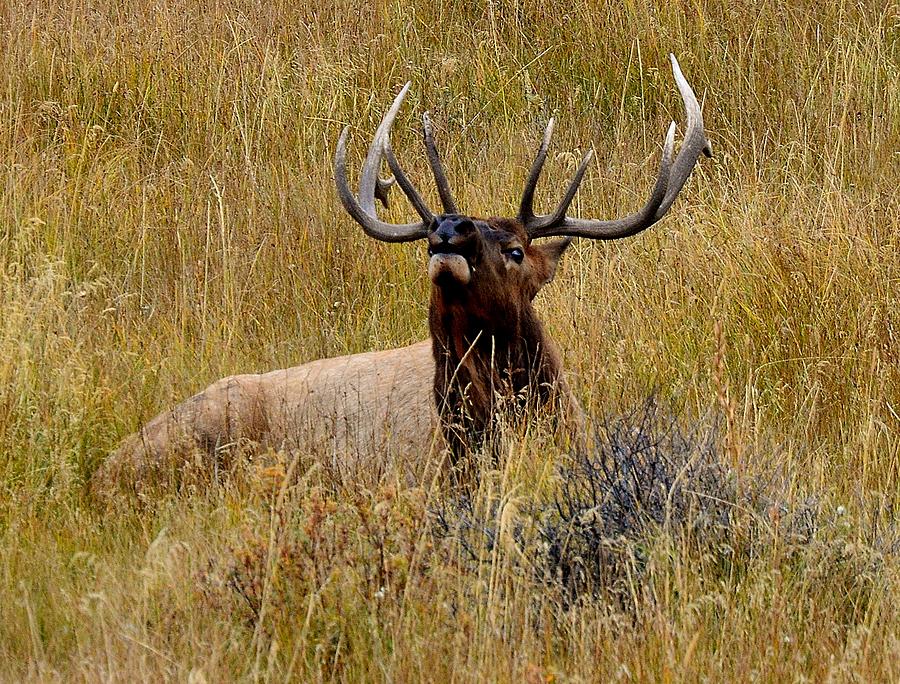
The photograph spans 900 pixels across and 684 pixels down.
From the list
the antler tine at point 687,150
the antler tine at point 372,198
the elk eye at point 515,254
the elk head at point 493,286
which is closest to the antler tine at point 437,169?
the elk head at point 493,286

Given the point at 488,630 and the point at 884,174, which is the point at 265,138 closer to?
the point at 884,174

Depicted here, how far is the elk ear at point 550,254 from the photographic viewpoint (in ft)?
20.7

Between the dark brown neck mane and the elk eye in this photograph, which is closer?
the dark brown neck mane

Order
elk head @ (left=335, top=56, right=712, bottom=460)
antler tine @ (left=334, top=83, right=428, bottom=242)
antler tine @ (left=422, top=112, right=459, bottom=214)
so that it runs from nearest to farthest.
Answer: elk head @ (left=335, top=56, right=712, bottom=460) < antler tine @ (left=422, top=112, right=459, bottom=214) < antler tine @ (left=334, top=83, right=428, bottom=242)

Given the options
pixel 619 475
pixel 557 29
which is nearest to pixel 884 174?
pixel 557 29

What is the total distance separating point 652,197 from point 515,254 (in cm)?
62

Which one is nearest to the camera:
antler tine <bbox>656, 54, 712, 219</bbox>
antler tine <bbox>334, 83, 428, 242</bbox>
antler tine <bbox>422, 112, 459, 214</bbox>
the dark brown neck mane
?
the dark brown neck mane

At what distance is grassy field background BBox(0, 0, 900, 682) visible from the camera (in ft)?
12.5

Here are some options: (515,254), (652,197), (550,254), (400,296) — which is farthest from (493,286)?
(400,296)

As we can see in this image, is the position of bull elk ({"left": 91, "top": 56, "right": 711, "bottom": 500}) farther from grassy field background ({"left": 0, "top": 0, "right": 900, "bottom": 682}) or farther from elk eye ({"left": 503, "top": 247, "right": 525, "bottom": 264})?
grassy field background ({"left": 0, "top": 0, "right": 900, "bottom": 682})

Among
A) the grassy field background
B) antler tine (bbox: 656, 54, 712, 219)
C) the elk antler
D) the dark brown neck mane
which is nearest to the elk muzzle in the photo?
the dark brown neck mane

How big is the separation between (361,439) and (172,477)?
1131mm

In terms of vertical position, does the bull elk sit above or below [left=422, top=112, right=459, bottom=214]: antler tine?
below

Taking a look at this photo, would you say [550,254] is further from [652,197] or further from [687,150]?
[687,150]
